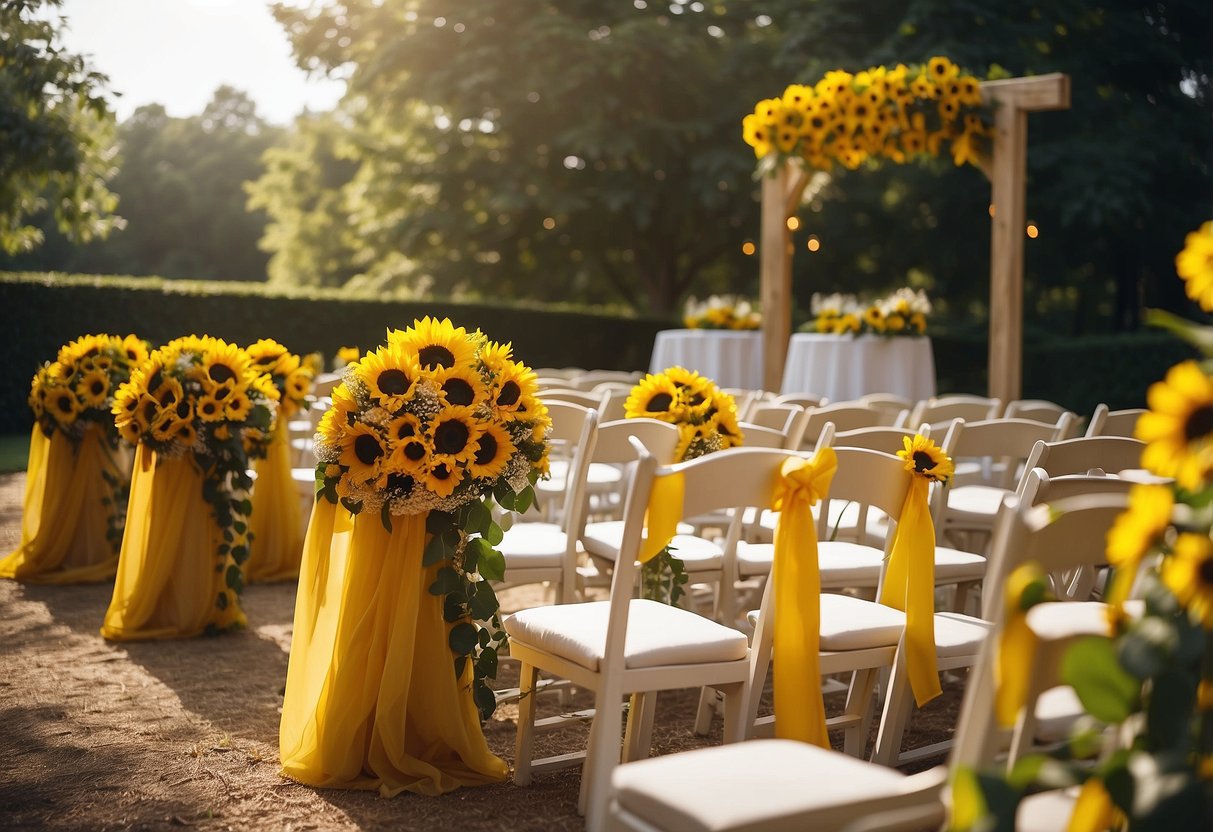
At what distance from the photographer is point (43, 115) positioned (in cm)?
1127

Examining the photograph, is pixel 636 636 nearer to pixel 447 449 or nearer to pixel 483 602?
pixel 483 602

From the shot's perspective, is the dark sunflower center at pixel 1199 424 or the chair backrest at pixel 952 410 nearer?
the dark sunflower center at pixel 1199 424

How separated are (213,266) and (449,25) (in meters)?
24.7

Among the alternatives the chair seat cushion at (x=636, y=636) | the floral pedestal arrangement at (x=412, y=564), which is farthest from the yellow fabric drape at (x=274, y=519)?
the chair seat cushion at (x=636, y=636)

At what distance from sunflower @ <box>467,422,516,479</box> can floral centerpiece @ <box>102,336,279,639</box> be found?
2009mm

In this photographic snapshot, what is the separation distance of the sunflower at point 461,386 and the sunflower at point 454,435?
43mm

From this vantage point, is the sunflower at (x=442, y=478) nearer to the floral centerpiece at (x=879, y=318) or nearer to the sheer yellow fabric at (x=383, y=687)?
the sheer yellow fabric at (x=383, y=687)

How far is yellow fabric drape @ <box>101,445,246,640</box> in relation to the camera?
469 cm

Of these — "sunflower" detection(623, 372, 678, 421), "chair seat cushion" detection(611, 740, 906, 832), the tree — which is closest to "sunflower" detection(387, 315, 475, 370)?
"sunflower" detection(623, 372, 678, 421)

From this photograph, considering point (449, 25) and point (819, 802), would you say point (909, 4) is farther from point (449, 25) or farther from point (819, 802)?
point (819, 802)

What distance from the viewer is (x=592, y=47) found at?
16.0 meters

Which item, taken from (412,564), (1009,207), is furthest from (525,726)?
(1009,207)

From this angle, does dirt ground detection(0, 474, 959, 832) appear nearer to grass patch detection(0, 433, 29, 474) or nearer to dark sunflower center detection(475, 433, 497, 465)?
dark sunflower center detection(475, 433, 497, 465)

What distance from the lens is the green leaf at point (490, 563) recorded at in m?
3.19
